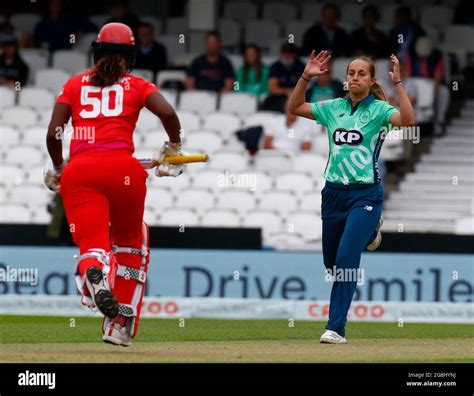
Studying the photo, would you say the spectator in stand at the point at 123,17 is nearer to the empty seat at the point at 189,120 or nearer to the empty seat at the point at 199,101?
the empty seat at the point at 199,101

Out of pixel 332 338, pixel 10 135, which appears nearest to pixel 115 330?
pixel 332 338

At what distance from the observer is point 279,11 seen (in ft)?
74.8

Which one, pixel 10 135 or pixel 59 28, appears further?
pixel 59 28

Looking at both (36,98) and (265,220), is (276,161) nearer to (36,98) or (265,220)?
(265,220)

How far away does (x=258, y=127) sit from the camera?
62.7ft

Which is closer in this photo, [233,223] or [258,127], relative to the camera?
[233,223]

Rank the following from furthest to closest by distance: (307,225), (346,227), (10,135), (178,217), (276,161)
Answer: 1. (10,135)
2. (276,161)
3. (178,217)
4. (307,225)
5. (346,227)

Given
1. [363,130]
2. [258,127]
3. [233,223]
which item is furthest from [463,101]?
[363,130]

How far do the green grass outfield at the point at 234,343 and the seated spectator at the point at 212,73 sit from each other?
22.4 feet

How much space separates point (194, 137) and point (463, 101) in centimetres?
478

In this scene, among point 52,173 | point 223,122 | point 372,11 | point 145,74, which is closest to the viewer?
point 52,173

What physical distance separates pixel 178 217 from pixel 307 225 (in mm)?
1670
